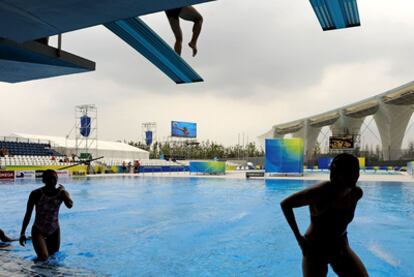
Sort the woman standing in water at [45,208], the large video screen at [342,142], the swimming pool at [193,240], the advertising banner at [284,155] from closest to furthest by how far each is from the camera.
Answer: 1. the woman standing in water at [45,208]
2. the swimming pool at [193,240]
3. the advertising banner at [284,155]
4. the large video screen at [342,142]

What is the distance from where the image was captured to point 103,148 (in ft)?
175

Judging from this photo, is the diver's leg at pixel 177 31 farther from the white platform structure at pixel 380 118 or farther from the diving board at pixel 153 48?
the white platform structure at pixel 380 118

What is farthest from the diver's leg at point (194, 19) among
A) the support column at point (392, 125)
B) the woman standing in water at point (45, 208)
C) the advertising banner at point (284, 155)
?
the support column at point (392, 125)

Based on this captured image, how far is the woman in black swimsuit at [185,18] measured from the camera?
4.11 meters

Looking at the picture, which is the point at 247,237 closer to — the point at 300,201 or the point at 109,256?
the point at 109,256

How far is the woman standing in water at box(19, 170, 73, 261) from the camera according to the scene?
5270 mm

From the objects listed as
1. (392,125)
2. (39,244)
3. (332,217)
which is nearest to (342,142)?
(392,125)

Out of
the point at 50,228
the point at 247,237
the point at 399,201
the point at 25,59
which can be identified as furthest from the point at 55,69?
the point at 399,201

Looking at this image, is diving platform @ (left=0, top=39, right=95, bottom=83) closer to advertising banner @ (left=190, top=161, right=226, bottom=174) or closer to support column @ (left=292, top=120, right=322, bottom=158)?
advertising banner @ (left=190, top=161, right=226, bottom=174)

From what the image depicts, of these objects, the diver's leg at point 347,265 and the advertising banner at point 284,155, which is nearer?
the diver's leg at point 347,265

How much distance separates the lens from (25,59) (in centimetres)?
511

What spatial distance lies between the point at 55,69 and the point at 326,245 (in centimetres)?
464

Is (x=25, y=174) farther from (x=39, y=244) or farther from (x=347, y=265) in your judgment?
(x=347, y=265)

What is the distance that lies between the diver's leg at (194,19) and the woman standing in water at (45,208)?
272 cm
